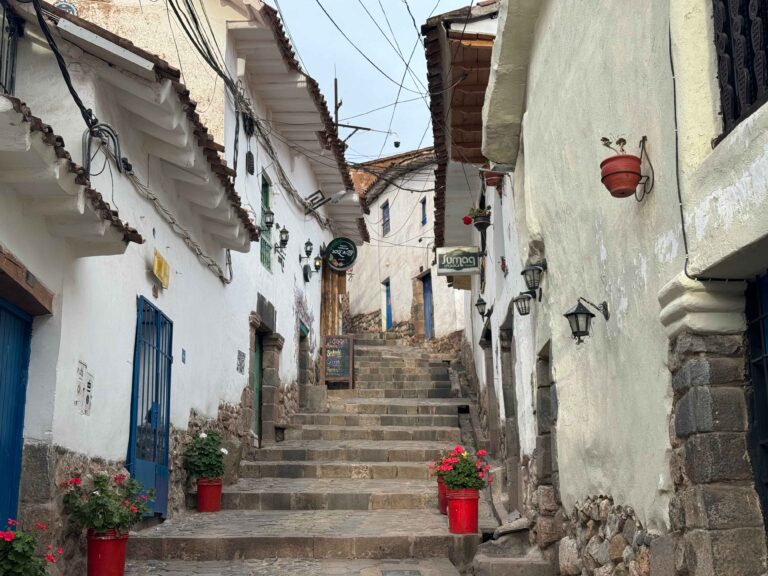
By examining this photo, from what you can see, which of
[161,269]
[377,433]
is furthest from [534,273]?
[377,433]

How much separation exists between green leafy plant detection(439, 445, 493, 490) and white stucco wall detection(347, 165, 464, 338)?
13691 mm

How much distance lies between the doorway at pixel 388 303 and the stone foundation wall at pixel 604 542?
22419mm

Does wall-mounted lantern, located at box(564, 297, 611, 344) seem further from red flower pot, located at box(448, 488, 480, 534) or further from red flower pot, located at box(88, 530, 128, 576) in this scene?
red flower pot, located at box(88, 530, 128, 576)

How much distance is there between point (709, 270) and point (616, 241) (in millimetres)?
1265

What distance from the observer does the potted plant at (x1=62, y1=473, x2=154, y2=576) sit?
19.9 feet

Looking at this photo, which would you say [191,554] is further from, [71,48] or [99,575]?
[71,48]

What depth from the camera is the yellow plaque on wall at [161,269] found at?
318 inches

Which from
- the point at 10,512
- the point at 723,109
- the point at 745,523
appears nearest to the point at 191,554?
the point at 10,512

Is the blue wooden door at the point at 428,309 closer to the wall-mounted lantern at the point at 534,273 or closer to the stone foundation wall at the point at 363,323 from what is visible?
the stone foundation wall at the point at 363,323

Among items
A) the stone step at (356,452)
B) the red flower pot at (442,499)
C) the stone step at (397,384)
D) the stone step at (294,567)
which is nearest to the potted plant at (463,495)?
the stone step at (294,567)

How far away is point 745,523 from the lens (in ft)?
11.3

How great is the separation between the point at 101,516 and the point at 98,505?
0.09 m

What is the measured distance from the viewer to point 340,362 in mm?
18109

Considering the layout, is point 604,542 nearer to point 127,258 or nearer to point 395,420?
point 127,258
